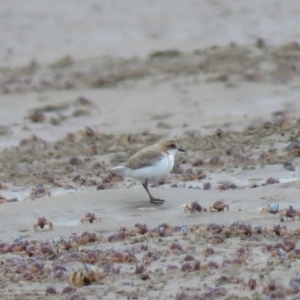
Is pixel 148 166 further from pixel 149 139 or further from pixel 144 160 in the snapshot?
pixel 149 139

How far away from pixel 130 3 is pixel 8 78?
3707mm

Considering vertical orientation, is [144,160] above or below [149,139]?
above

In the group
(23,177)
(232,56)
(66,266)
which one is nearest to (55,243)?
(66,266)

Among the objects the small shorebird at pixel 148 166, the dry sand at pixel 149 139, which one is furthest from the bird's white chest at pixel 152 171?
the dry sand at pixel 149 139

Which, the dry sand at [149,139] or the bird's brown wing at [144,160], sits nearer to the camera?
the dry sand at [149,139]

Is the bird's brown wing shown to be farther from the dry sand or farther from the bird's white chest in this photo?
the dry sand

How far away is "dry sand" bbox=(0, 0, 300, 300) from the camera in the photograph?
761 cm

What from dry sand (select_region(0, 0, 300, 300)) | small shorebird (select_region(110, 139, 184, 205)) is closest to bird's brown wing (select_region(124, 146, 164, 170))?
small shorebird (select_region(110, 139, 184, 205))

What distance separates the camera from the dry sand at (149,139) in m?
7.61

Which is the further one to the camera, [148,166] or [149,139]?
[149,139]

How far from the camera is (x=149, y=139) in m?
13.7

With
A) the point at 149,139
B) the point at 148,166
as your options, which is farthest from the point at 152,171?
the point at 149,139

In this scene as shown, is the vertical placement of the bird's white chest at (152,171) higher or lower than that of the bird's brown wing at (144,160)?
lower

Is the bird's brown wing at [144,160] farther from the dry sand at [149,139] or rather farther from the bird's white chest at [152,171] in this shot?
the dry sand at [149,139]
